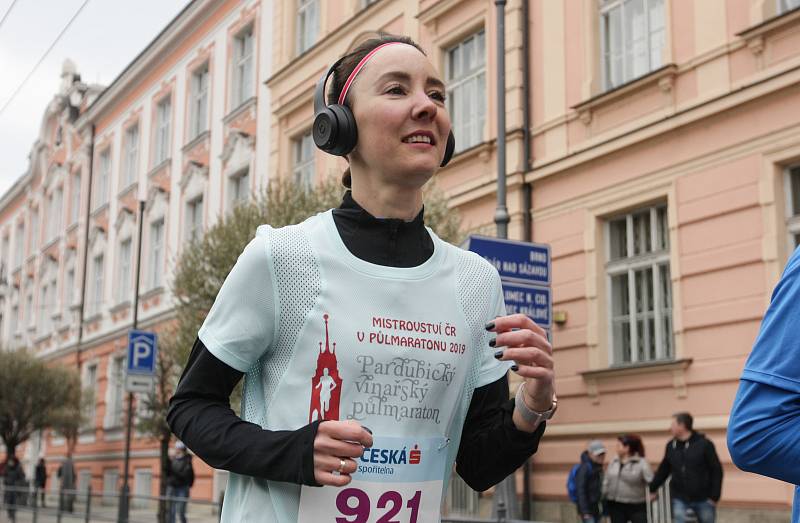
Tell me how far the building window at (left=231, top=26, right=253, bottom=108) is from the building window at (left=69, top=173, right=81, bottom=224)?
43.5ft

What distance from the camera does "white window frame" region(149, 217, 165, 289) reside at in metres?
29.3

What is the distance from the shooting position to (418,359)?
2.01m

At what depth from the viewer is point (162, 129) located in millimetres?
30688

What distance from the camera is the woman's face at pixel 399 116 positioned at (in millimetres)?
2105

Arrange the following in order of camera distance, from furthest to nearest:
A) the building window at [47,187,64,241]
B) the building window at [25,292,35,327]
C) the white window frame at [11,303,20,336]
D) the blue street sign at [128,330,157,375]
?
the white window frame at [11,303,20,336] → the building window at [25,292,35,327] → the building window at [47,187,64,241] → the blue street sign at [128,330,157,375]

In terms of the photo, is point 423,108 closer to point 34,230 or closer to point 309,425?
point 309,425

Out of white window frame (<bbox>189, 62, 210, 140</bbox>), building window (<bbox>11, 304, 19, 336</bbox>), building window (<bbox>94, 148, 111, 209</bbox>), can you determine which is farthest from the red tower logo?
building window (<bbox>11, 304, 19, 336</bbox>)

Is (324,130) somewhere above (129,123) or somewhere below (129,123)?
below

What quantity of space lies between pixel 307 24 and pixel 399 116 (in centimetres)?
2177

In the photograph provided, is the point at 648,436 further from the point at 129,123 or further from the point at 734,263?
the point at 129,123

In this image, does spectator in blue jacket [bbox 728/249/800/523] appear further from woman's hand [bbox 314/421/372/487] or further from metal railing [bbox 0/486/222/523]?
metal railing [bbox 0/486/222/523]

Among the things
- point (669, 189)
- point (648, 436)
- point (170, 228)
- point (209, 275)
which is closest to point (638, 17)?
point (669, 189)

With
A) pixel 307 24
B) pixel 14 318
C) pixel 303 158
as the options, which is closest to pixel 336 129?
pixel 303 158

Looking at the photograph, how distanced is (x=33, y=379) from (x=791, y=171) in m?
24.2
